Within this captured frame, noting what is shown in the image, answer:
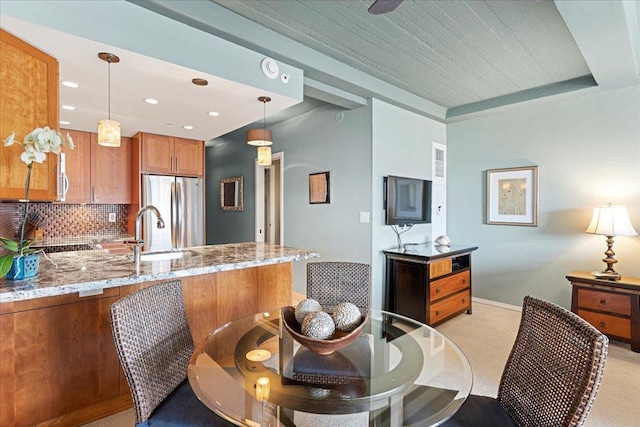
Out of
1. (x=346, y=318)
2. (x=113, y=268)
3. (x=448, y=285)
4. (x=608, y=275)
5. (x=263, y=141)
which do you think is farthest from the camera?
(x=448, y=285)

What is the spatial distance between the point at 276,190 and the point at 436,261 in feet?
10.9

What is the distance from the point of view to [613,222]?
3.17 meters

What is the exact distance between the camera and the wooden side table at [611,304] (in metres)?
2.97

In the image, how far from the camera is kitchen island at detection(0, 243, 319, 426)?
1659mm

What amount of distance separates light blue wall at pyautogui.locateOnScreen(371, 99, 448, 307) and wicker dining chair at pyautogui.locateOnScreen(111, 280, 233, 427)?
2.54 metres

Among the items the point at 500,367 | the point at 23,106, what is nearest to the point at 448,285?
the point at 500,367

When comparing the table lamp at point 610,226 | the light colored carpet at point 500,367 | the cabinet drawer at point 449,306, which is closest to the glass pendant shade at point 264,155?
the light colored carpet at point 500,367

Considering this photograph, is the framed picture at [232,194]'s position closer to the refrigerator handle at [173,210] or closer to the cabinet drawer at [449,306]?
the refrigerator handle at [173,210]

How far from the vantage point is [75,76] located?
2332mm

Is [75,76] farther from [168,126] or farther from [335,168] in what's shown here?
[335,168]

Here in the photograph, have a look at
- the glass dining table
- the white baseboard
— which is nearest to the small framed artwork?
the white baseboard

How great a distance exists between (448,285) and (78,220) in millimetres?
4768

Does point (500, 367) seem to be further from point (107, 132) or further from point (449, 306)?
point (107, 132)

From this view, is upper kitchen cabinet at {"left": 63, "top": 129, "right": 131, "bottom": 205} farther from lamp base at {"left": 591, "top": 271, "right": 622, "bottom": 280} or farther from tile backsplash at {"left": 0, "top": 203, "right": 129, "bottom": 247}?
lamp base at {"left": 591, "top": 271, "right": 622, "bottom": 280}
